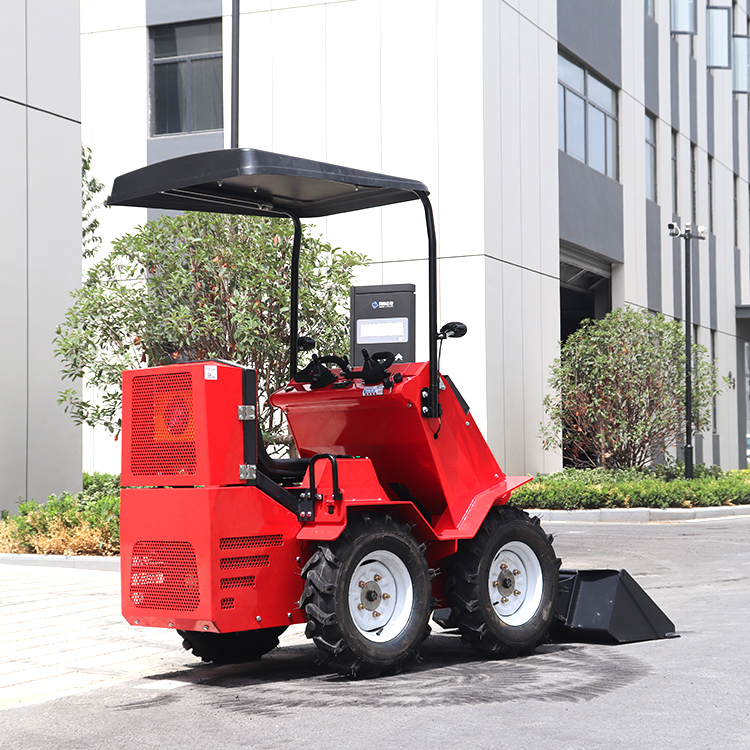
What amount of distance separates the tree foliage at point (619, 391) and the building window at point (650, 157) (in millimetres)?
9148

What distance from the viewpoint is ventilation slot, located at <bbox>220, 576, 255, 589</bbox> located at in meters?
6.45

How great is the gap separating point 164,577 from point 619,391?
18.6m

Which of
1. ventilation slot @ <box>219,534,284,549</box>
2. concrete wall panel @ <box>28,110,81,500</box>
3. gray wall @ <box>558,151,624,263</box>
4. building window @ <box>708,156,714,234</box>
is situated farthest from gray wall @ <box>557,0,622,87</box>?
ventilation slot @ <box>219,534,284,549</box>

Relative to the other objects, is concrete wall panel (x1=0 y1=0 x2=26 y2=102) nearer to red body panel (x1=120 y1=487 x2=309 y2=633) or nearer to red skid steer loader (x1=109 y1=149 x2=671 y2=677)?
red skid steer loader (x1=109 y1=149 x2=671 y2=677)

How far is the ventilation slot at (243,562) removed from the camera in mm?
6461

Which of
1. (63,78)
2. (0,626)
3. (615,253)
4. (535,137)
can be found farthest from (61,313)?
(615,253)

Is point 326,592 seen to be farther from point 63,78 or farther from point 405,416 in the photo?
point 63,78

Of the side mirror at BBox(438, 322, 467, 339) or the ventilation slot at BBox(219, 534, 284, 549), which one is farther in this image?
the side mirror at BBox(438, 322, 467, 339)

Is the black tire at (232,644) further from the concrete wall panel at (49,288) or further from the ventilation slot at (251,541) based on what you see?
the concrete wall panel at (49,288)

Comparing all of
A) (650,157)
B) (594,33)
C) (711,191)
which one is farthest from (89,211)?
(711,191)

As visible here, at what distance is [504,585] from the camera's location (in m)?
7.60

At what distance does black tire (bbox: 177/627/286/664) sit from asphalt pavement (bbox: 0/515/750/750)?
11 cm

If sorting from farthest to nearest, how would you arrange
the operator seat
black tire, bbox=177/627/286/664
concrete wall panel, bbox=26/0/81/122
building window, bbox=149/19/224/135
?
building window, bbox=149/19/224/135
concrete wall panel, bbox=26/0/81/122
black tire, bbox=177/627/286/664
the operator seat

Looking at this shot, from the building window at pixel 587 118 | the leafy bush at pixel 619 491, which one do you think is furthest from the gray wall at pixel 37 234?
the building window at pixel 587 118
